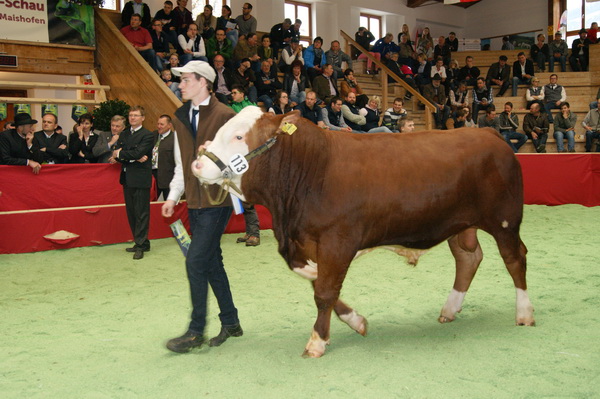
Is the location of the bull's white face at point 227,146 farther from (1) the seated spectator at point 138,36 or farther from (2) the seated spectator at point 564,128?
(2) the seated spectator at point 564,128

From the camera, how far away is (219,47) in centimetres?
1332

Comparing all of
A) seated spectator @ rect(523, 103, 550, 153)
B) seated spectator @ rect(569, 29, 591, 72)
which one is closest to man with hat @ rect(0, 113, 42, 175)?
seated spectator @ rect(523, 103, 550, 153)

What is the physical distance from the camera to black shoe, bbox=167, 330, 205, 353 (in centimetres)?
386

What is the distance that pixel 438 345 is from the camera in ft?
12.9

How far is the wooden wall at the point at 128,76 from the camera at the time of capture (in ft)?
33.2

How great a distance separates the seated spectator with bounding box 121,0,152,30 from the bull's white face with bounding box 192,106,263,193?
9884 millimetres

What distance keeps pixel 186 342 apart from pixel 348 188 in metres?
1.43

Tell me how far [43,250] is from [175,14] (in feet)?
24.2

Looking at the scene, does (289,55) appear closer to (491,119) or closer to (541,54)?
(491,119)

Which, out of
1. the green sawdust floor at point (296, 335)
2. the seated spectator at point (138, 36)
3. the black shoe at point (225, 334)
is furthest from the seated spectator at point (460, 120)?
the black shoe at point (225, 334)

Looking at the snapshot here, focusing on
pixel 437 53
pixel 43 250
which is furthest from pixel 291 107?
pixel 437 53

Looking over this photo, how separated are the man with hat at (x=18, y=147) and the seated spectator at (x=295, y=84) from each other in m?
6.19

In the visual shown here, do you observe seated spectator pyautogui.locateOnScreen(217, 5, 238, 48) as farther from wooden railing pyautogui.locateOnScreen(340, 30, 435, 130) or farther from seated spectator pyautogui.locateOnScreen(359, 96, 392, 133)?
wooden railing pyautogui.locateOnScreen(340, 30, 435, 130)

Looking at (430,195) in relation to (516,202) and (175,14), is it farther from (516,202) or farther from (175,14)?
(175,14)
